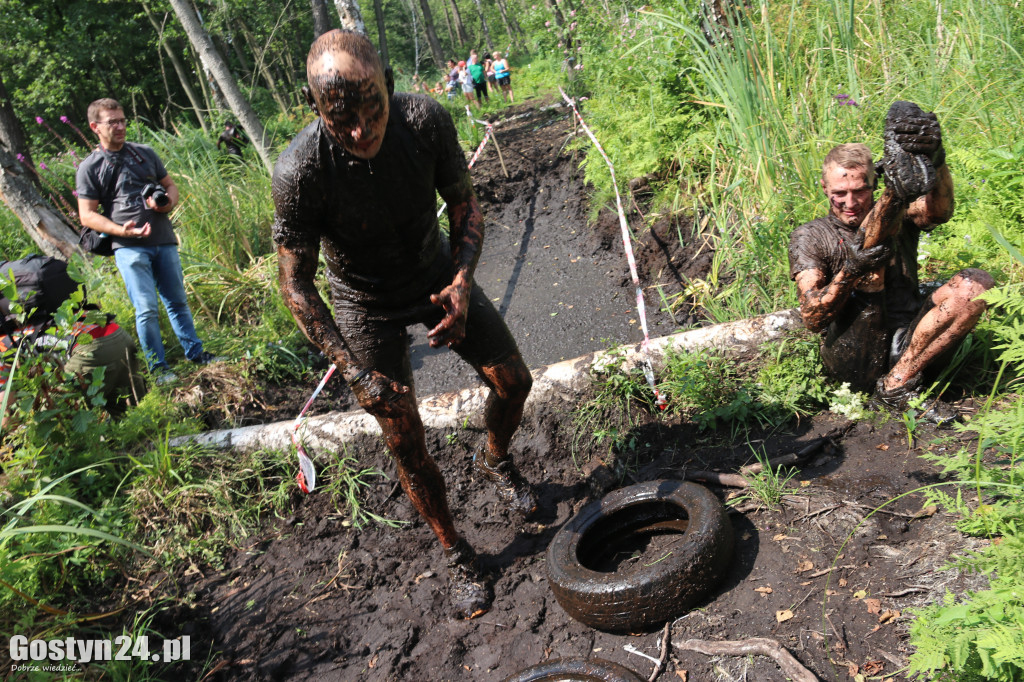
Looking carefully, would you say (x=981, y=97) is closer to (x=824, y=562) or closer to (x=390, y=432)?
(x=824, y=562)

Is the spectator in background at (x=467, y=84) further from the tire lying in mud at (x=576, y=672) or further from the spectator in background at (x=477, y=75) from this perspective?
the tire lying in mud at (x=576, y=672)

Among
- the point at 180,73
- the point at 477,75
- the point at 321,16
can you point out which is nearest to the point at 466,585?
the point at 321,16

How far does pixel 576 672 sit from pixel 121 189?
15.7 ft

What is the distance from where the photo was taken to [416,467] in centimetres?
277

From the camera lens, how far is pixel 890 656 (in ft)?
6.65

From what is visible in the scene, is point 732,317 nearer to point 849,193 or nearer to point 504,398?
point 849,193

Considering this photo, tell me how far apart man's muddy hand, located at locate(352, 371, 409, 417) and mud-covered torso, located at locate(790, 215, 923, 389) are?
1.96m

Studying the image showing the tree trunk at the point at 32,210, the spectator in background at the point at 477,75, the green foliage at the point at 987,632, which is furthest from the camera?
the spectator in background at the point at 477,75

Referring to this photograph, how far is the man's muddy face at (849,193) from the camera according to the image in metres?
2.90

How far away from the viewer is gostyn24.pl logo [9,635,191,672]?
2.82m

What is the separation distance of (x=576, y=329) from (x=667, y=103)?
2287 mm

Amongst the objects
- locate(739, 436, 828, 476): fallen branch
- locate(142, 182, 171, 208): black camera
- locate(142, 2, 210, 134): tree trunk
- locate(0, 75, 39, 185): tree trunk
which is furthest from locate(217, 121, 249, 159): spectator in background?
locate(739, 436, 828, 476): fallen branch

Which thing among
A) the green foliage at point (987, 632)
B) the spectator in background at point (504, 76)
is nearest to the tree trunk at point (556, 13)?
the spectator in background at point (504, 76)

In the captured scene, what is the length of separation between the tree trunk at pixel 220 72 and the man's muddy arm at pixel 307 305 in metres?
5.08
